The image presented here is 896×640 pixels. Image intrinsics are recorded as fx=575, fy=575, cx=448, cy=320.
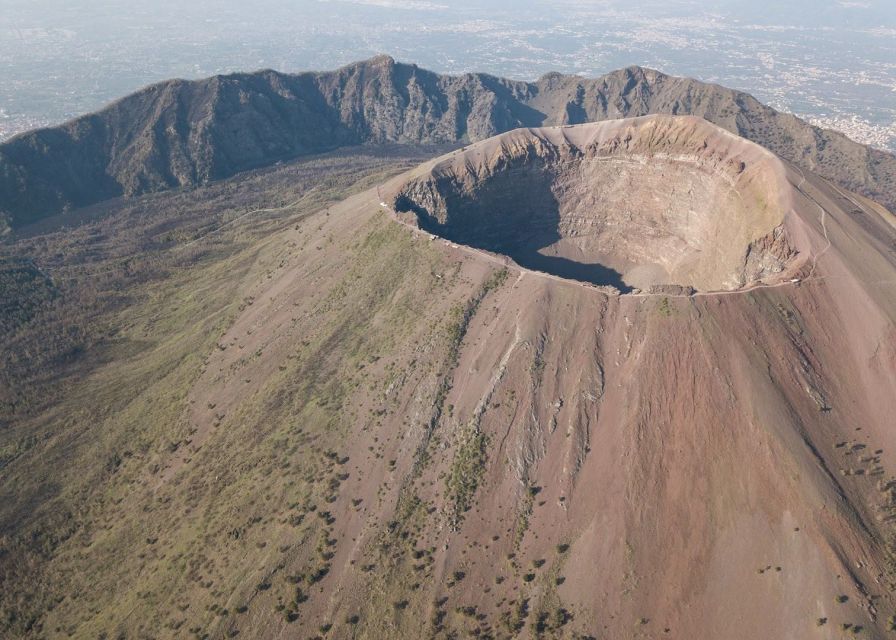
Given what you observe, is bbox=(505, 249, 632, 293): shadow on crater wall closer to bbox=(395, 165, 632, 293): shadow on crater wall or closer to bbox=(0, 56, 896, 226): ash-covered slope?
bbox=(395, 165, 632, 293): shadow on crater wall

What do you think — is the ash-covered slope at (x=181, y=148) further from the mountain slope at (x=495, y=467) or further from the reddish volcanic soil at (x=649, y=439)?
the reddish volcanic soil at (x=649, y=439)

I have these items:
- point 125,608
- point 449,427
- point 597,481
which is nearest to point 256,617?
point 125,608

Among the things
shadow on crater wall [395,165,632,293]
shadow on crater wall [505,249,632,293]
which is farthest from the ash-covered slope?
shadow on crater wall [395,165,632,293]

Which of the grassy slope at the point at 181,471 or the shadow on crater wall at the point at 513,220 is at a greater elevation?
the shadow on crater wall at the point at 513,220

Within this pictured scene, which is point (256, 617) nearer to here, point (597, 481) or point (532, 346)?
point (597, 481)

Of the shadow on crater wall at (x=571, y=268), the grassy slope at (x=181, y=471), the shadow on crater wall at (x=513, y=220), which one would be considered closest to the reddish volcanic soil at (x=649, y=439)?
the grassy slope at (x=181, y=471)

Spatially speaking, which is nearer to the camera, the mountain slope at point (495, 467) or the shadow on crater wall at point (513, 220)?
the mountain slope at point (495, 467)

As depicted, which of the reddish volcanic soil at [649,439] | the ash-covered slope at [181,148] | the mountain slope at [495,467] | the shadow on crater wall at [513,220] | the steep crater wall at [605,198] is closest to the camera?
the reddish volcanic soil at [649,439]
